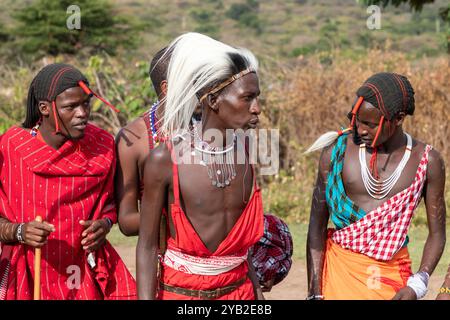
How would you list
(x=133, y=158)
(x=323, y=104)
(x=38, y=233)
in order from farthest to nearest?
1. (x=323, y=104)
2. (x=133, y=158)
3. (x=38, y=233)

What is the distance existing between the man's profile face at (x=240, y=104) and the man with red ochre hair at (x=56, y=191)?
0.73 m

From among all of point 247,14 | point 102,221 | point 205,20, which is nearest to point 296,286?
point 102,221

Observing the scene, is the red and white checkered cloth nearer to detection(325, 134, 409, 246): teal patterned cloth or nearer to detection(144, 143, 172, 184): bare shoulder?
detection(325, 134, 409, 246): teal patterned cloth

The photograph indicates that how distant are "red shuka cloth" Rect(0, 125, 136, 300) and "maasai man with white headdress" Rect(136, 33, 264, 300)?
57 cm

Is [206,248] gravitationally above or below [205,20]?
above

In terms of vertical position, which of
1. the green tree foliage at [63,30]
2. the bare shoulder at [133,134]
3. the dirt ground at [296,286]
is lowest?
the green tree foliage at [63,30]

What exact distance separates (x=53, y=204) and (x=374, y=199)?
4.88ft

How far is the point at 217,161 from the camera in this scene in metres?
3.66

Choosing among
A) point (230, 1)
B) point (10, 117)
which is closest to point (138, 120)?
point (10, 117)

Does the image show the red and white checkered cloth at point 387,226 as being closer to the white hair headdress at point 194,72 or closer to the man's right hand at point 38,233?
the white hair headdress at point 194,72

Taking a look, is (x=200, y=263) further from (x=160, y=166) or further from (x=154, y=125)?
(x=154, y=125)

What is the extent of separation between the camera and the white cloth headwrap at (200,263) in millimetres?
3617

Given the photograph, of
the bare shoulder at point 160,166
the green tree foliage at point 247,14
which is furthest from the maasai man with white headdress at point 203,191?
the green tree foliage at point 247,14

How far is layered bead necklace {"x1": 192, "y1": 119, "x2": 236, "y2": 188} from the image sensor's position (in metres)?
3.64
